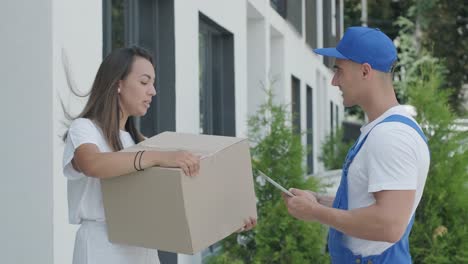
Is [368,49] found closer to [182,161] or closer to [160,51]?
[182,161]

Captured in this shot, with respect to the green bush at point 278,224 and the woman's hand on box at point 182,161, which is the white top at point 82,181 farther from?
the green bush at point 278,224

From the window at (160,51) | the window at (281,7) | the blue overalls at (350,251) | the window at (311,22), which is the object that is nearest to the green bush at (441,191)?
the window at (160,51)

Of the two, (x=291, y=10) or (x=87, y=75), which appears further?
(x=291, y=10)

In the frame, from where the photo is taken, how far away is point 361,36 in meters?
2.74

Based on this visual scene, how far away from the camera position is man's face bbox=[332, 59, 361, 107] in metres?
2.72

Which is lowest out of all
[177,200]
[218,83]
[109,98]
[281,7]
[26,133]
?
[177,200]

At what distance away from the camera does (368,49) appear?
2.70 metres

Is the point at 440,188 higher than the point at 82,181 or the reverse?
the reverse

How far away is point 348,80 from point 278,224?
3574 millimetres

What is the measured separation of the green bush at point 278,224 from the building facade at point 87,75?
494 mm

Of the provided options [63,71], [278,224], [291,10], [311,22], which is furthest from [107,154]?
[311,22]

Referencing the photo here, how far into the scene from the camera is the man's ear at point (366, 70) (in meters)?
2.70

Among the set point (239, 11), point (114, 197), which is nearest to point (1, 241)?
point (114, 197)

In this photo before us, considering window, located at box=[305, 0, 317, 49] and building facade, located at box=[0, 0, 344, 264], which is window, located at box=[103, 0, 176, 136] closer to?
building facade, located at box=[0, 0, 344, 264]
